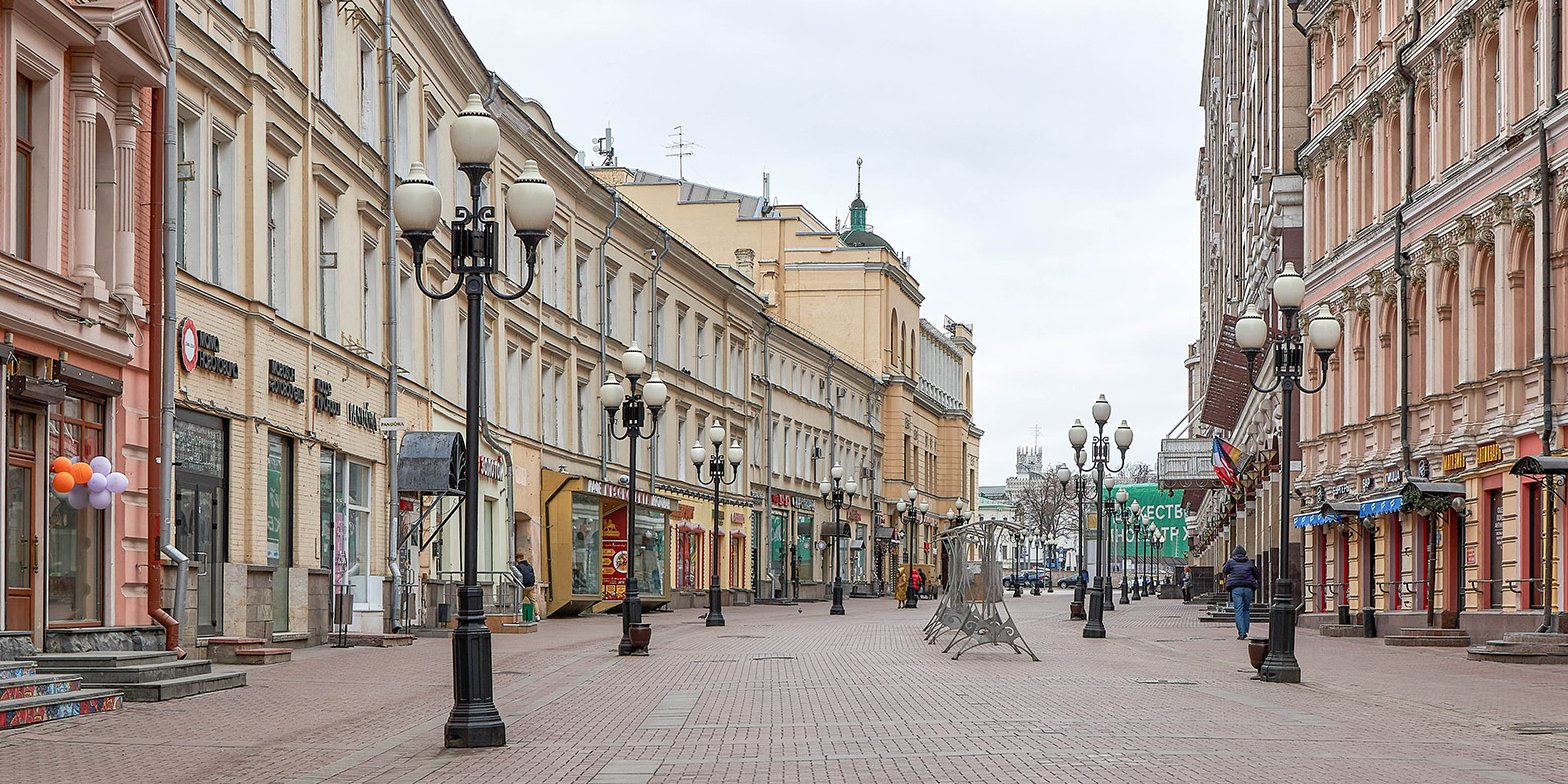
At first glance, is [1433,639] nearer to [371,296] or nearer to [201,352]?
[371,296]

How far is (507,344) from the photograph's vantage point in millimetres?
39875

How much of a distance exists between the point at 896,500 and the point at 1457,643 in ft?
199

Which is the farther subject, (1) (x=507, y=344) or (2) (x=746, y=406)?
(2) (x=746, y=406)

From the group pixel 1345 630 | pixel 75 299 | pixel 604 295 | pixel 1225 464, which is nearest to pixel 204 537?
pixel 75 299

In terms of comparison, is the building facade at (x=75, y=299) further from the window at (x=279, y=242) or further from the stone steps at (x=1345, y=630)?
the stone steps at (x=1345, y=630)

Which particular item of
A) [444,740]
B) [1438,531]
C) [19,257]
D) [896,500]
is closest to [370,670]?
[19,257]

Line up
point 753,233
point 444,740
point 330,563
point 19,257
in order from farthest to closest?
point 753,233 < point 330,563 < point 19,257 < point 444,740

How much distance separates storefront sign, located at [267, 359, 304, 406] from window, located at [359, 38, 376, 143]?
5556 millimetres

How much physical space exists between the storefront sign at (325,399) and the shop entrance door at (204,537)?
3.50 m

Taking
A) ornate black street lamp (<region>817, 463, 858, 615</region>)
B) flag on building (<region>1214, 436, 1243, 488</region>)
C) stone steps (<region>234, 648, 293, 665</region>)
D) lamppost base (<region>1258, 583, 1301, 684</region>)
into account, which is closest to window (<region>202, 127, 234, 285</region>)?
stone steps (<region>234, 648, 293, 665</region>)

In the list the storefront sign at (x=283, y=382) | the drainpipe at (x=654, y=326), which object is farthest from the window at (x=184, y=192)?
the drainpipe at (x=654, y=326)

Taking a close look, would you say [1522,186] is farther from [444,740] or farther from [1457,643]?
[444,740]

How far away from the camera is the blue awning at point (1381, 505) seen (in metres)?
31.1

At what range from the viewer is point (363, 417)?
96.0 ft
